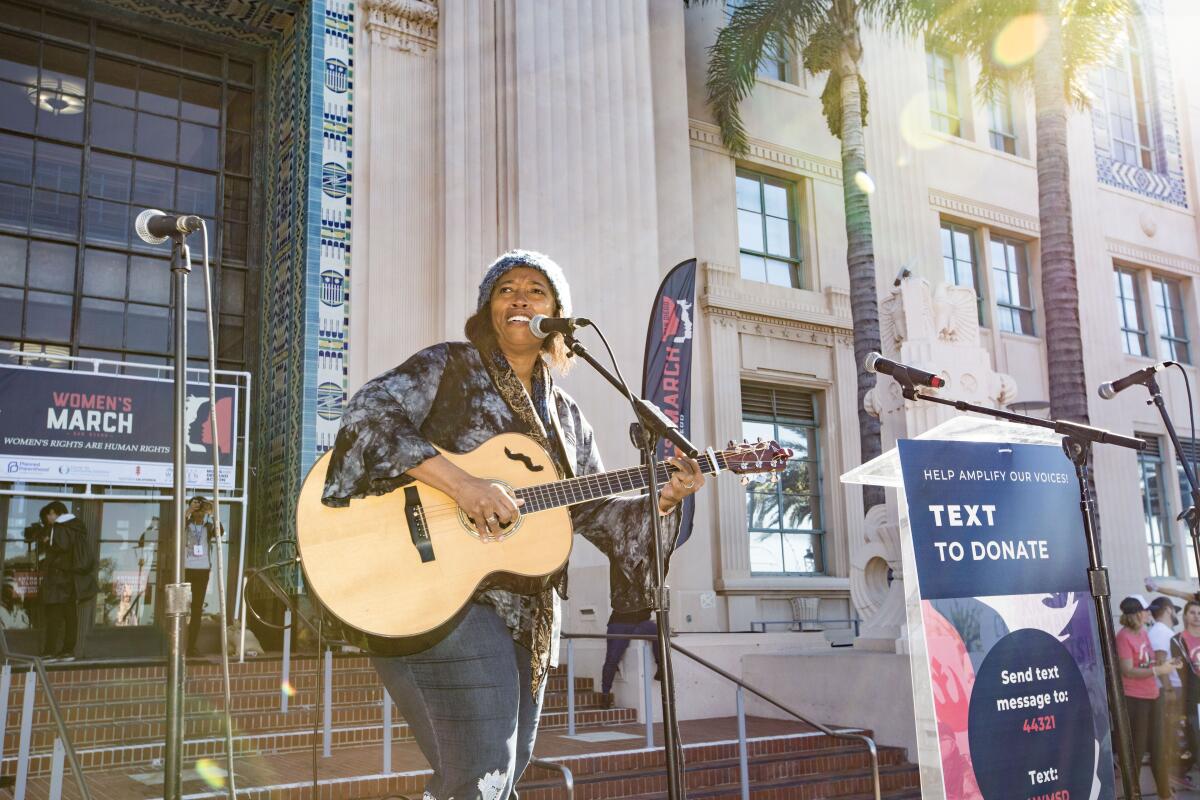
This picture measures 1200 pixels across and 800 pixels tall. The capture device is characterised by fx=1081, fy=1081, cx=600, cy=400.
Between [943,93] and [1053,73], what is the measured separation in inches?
203

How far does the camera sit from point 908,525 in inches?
159

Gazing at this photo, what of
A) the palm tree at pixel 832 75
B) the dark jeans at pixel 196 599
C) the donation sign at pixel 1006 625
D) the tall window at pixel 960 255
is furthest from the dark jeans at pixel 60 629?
the tall window at pixel 960 255

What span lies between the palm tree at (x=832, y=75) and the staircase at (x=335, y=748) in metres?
7.17

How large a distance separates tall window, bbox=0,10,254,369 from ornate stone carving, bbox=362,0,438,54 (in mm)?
1862

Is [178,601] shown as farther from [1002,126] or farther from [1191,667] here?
[1002,126]

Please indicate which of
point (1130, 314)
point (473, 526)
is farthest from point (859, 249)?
point (473, 526)

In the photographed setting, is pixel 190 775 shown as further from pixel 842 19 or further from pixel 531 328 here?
pixel 842 19

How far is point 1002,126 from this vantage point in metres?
19.5

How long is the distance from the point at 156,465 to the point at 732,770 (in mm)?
6033

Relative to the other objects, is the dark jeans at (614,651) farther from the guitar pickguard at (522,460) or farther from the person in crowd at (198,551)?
the guitar pickguard at (522,460)

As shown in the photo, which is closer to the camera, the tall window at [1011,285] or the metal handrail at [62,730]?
the metal handrail at [62,730]

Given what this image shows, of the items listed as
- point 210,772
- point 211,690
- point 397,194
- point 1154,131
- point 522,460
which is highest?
point 1154,131

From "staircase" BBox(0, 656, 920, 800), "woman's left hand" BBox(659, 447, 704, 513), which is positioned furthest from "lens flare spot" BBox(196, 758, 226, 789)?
"woman's left hand" BBox(659, 447, 704, 513)

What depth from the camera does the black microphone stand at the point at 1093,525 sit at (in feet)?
13.0
